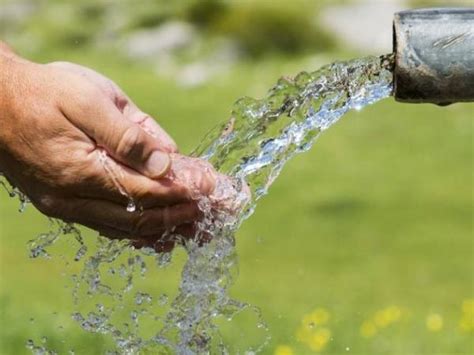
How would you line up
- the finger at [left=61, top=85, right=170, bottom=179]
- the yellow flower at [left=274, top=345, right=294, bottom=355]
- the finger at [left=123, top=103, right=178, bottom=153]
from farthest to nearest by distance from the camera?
the yellow flower at [left=274, top=345, right=294, bottom=355], the finger at [left=123, top=103, right=178, bottom=153], the finger at [left=61, top=85, right=170, bottom=179]

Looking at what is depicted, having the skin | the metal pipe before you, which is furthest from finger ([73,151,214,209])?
the metal pipe

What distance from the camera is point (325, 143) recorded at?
31.5ft

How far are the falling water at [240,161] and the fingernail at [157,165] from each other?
59 mm

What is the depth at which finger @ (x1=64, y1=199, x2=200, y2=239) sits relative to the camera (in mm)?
2734

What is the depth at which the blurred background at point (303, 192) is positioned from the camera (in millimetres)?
4852

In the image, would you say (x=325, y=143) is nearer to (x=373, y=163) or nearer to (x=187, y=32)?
(x=373, y=163)

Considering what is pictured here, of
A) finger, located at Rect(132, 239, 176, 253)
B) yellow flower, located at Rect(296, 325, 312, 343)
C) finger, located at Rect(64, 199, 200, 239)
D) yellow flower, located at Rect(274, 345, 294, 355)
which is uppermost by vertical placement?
finger, located at Rect(64, 199, 200, 239)

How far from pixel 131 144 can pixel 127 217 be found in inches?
6.5

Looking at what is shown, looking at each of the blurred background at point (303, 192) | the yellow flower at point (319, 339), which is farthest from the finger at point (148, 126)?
the yellow flower at point (319, 339)

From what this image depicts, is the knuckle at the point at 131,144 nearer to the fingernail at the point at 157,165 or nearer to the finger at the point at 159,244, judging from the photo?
the fingernail at the point at 157,165

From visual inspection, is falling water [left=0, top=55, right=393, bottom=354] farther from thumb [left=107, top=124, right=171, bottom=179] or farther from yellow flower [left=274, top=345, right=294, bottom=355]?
yellow flower [left=274, top=345, right=294, bottom=355]

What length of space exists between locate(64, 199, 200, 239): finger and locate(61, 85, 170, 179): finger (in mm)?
108

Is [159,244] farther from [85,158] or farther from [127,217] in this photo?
[85,158]

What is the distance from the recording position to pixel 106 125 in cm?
263
